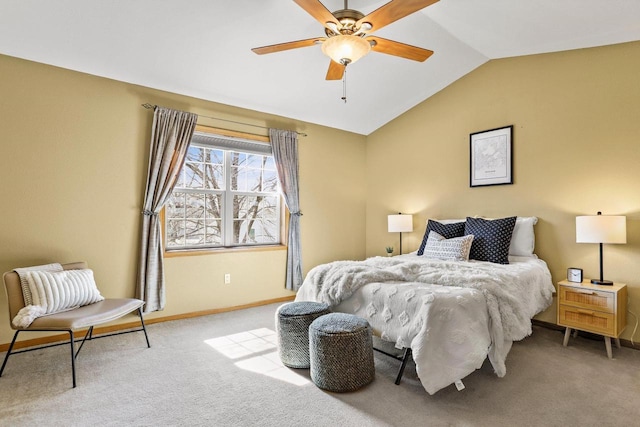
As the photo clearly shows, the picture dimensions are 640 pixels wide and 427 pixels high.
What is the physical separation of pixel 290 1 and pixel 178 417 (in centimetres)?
303

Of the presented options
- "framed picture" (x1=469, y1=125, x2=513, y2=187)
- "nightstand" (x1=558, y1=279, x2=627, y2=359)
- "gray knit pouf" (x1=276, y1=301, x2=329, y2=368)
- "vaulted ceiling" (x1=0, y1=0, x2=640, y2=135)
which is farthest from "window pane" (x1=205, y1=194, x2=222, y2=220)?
"nightstand" (x1=558, y1=279, x2=627, y2=359)

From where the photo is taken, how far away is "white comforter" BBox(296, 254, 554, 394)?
1.99m

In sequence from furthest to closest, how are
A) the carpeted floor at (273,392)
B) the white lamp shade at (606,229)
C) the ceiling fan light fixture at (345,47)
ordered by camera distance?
the white lamp shade at (606,229) < the ceiling fan light fixture at (345,47) < the carpeted floor at (273,392)

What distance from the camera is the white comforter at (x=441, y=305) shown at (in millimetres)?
1985

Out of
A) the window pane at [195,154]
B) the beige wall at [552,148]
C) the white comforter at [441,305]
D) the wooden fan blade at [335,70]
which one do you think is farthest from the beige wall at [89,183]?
the beige wall at [552,148]

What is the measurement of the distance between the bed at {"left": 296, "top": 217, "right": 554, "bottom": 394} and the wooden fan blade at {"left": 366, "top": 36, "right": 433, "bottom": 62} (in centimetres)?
165

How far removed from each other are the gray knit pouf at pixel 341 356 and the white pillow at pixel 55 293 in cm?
194

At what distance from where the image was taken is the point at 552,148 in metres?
3.45

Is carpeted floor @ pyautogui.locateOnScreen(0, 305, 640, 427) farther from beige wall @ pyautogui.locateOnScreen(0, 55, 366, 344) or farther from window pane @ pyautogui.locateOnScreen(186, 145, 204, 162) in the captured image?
window pane @ pyautogui.locateOnScreen(186, 145, 204, 162)

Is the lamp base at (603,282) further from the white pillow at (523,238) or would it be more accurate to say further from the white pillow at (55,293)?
the white pillow at (55,293)

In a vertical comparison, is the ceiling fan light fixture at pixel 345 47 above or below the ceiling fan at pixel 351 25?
below

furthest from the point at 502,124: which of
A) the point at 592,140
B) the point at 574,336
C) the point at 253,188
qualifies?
the point at 253,188

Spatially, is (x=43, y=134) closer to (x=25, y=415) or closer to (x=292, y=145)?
(x=25, y=415)

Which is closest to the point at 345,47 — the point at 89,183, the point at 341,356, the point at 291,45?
the point at 291,45
